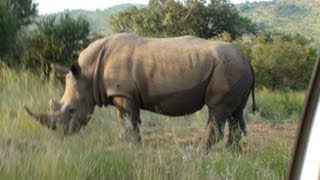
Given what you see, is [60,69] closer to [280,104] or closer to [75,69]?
[75,69]

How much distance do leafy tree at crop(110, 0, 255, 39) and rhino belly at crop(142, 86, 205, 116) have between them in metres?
0.33

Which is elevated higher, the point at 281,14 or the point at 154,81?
the point at 281,14

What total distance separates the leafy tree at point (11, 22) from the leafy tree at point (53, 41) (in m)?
0.03

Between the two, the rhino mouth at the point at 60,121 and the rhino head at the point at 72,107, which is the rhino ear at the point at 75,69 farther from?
the rhino mouth at the point at 60,121

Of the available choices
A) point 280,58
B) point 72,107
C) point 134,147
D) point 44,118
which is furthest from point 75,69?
point 280,58

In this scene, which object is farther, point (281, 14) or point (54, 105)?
point (54, 105)

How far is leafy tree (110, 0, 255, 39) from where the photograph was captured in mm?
1162

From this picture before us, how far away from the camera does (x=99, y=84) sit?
1694 millimetres

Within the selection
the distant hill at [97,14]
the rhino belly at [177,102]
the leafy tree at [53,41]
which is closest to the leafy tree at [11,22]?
the leafy tree at [53,41]

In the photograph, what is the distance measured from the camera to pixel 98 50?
1.46m

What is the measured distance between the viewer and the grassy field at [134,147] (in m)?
1.10

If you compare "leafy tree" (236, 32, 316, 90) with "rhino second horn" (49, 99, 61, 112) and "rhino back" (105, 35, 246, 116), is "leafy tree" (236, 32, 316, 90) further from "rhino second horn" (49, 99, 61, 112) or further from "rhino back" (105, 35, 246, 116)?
"rhino second horn" (49, 99, 61, 112)

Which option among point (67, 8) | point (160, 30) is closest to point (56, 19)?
point (67, 8)

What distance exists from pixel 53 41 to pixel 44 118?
18cm
